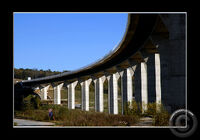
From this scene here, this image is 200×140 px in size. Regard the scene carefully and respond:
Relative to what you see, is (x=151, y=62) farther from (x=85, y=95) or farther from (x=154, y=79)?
(x=85, y=95)

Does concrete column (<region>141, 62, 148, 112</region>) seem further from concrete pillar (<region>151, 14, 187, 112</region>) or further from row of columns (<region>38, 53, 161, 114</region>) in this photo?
concrete pillar (<region>151, 14, 187, 112</region>)

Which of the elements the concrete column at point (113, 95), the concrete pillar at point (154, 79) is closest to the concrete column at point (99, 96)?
the concrete column at point (113, 95)

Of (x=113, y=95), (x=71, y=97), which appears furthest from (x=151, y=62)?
(x=71, y=97)

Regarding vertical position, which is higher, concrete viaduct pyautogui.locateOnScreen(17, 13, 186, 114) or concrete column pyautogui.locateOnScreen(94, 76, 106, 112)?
concrete viaduct pyautogui.locateOnScreen(17, 13, 186, 114)

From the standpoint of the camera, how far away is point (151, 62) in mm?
43281

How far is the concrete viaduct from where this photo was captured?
24.3 meters

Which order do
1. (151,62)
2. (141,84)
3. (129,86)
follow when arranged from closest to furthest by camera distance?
(151,62) → (141,84) → (129,86)

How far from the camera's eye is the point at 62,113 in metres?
33.5

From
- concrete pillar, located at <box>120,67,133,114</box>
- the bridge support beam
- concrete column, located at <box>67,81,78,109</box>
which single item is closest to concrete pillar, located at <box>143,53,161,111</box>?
the bridge support beam

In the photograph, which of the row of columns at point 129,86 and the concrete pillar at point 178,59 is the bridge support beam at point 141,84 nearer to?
the row of columns at point 129,86

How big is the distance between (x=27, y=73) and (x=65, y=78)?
37909mm
